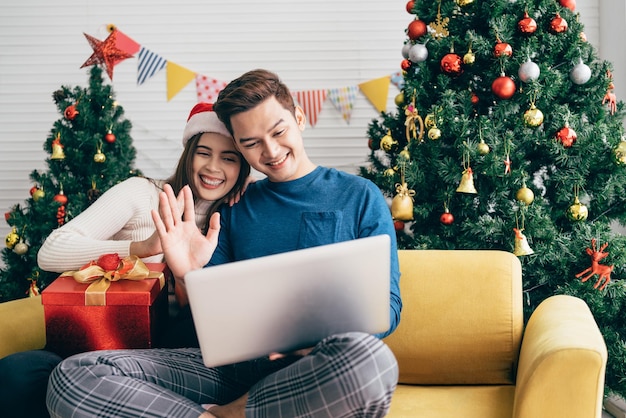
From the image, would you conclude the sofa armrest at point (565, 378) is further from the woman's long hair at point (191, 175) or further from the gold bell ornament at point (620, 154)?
the woman's long hair at point (191, 175)

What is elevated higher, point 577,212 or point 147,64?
point 147,64

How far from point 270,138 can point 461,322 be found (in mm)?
737

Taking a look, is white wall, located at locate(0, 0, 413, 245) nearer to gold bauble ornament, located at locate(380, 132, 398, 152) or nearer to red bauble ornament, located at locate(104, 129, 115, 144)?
red bauble ornament, located at locate(104, 129, 115, 144)

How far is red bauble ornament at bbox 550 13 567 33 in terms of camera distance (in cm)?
193

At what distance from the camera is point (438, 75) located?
202 cm

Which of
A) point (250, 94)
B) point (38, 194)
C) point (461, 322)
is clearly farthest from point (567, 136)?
point (38, 194)

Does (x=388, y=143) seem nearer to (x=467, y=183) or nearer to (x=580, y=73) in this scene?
(x=467, y=183)

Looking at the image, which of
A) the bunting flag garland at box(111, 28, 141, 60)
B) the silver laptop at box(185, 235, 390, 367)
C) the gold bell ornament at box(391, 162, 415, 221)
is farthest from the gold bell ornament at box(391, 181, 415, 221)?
the bunting flag garland at box(111, 28, 141, 60)

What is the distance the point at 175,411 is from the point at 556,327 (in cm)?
88

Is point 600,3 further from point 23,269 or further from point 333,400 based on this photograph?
point 23,269

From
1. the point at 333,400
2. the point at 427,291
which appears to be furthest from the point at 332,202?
the point at 333,400

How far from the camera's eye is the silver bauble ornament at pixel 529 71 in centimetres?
188

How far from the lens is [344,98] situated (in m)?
2.81

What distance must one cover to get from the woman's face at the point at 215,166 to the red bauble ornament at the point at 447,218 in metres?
0.72
